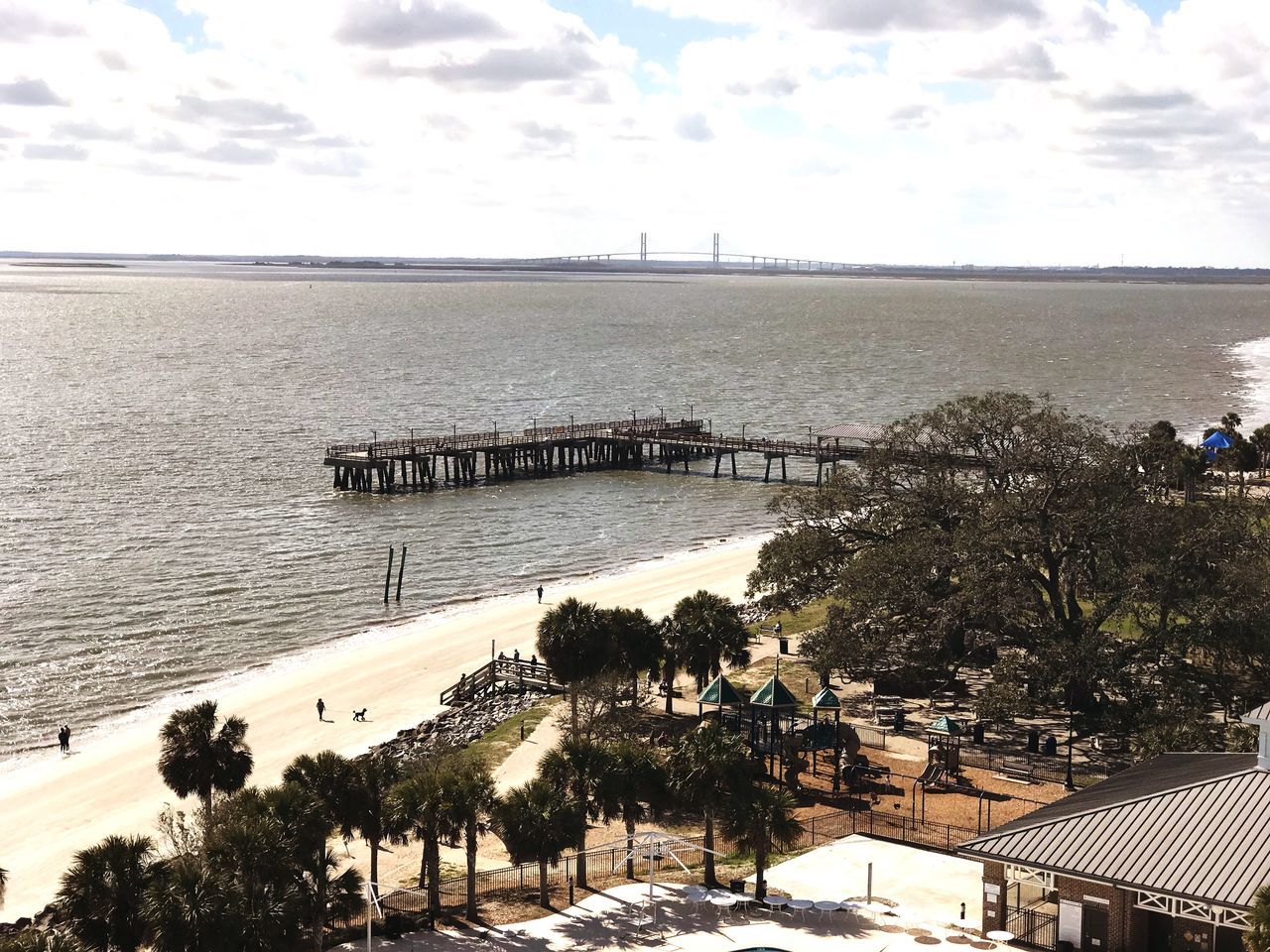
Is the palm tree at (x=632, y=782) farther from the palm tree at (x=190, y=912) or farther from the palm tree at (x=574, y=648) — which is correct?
the palm tree at (x=574, y=648)

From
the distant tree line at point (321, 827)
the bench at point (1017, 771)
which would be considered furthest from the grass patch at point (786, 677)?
the distant tree line at point (321, 827)

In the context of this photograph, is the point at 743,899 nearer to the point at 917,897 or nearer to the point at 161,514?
the point at 917,897

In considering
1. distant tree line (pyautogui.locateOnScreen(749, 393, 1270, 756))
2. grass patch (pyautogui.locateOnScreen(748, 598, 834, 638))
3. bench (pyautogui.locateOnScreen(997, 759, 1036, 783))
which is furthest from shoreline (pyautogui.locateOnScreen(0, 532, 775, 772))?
bench (pyautogui.locateOnScreen(997, 759, 1036, 783))

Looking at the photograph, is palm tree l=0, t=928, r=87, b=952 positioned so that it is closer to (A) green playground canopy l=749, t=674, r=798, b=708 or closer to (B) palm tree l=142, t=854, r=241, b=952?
(B) palm tree l=142, t=854, r=241, b=952

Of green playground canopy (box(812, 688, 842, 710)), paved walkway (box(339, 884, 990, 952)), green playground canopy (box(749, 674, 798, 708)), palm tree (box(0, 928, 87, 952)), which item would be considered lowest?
paved walkway (box(339, 884, 990, 952))

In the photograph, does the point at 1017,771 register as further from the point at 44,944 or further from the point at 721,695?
the point at 44,944
